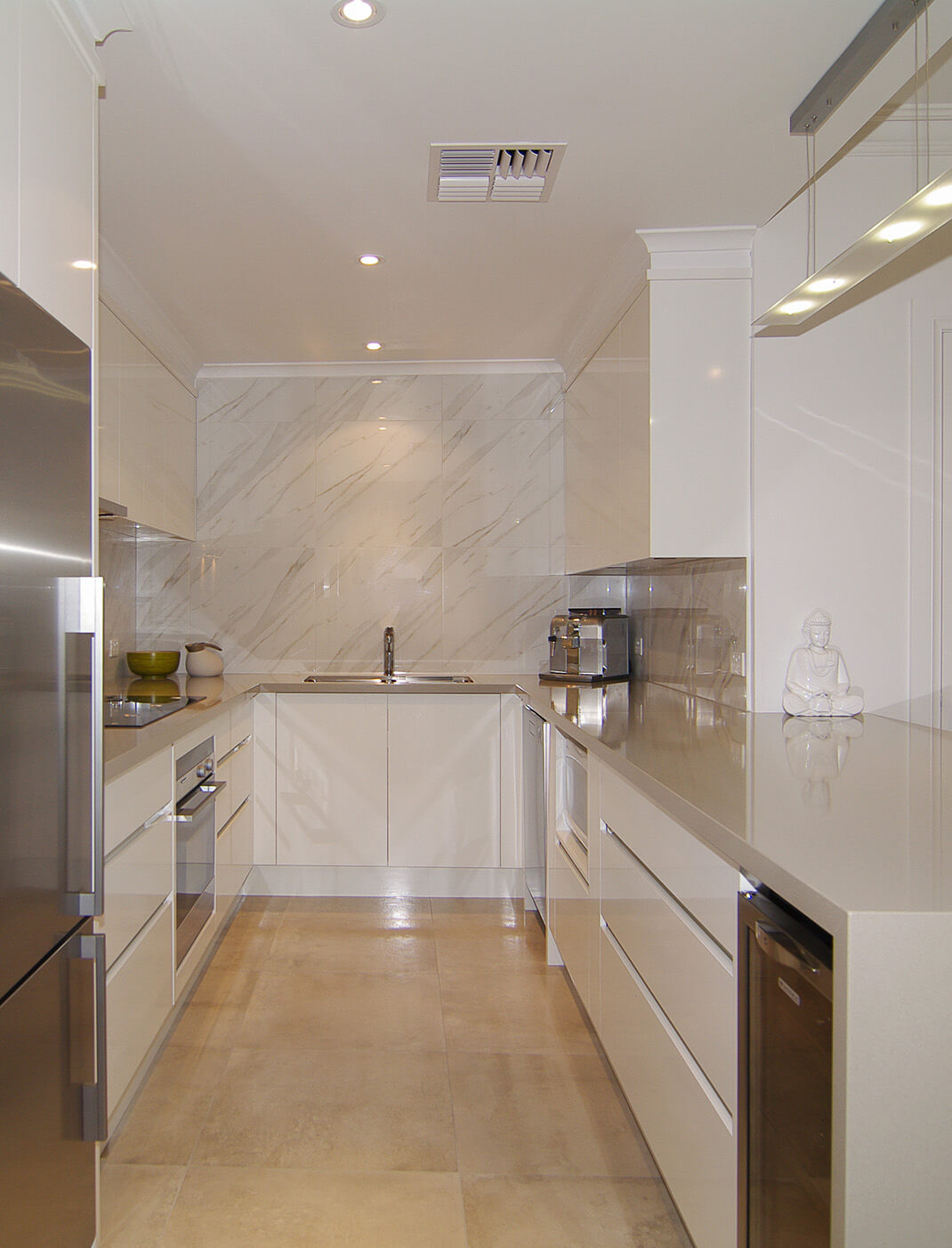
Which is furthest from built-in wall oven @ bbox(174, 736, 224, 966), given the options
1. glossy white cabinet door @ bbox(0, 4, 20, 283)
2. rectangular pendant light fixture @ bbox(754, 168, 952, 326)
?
rectangular pendant light fixture @ bbox(754, 168, 952, 326)

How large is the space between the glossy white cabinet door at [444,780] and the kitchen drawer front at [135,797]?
56.0 inches

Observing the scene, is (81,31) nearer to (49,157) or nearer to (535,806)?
(49,157)

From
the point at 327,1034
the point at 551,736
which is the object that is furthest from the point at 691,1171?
the point at 551,736

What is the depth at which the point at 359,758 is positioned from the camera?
3768 mm

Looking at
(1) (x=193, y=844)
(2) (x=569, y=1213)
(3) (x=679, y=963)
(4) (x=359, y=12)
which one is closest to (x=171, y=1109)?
(1) (x=193, y=844)

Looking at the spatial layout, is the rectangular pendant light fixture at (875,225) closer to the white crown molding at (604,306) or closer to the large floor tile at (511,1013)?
the white crown molding at (604,306)

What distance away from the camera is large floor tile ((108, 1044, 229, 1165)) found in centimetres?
204

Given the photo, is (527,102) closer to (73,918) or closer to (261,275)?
(261,275)

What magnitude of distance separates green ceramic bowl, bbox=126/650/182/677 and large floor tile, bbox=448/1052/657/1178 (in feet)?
7.26

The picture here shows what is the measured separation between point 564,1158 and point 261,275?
2780 millimetres

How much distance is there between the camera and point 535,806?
11.0 ft

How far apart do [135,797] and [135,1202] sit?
0.83 meters

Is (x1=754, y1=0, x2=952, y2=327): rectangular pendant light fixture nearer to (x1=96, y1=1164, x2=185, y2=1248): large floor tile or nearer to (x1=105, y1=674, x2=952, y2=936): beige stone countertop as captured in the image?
(x1=105, y1=674, x2=952, y2=936): beige stone countertop

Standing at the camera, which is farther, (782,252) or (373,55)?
(782,252)
